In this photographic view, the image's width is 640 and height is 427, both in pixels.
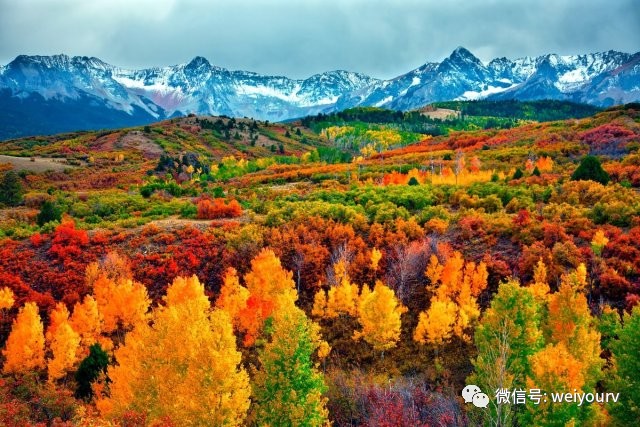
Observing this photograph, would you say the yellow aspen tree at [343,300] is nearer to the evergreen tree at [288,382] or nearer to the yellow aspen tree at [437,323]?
the yellow aspen tree at [437,323]

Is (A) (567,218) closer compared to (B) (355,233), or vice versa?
(A) (567,218)

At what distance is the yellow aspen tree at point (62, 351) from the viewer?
33.8 metres

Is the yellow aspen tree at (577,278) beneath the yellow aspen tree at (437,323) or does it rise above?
above

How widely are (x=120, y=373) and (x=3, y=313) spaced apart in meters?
19.7

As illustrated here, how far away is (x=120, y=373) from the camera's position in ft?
89.9

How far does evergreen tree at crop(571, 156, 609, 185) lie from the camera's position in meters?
54.7

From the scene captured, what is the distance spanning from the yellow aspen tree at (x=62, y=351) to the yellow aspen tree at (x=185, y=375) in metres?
6.58

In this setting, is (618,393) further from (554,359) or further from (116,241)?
(116,241)

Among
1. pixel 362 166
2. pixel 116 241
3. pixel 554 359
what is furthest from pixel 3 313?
pixel 362 166

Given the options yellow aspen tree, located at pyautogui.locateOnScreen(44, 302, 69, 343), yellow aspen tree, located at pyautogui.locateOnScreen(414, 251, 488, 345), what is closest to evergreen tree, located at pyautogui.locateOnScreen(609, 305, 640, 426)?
yellow aspen tree, located at pyautogui.locateOnScreen(414, 251, 488, 345)

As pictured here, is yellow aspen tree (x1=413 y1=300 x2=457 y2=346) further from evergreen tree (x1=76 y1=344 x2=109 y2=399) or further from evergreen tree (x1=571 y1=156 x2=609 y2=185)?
evergreen tree (x1=571 y1=156 x2=609 y2=185)

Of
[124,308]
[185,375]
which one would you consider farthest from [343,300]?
[124,308]

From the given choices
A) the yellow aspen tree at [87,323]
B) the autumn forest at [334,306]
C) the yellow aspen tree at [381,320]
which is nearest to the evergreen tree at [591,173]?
the autumn forest at [334,306]

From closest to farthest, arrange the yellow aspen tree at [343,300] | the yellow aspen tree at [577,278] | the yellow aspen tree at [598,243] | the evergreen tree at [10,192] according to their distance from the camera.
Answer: the yellow aspen tree at [577,278] < the yellow aspen tree at [598,243] < the yellow aspen tree at [343,300] < the evergreen tree at [10,192]
